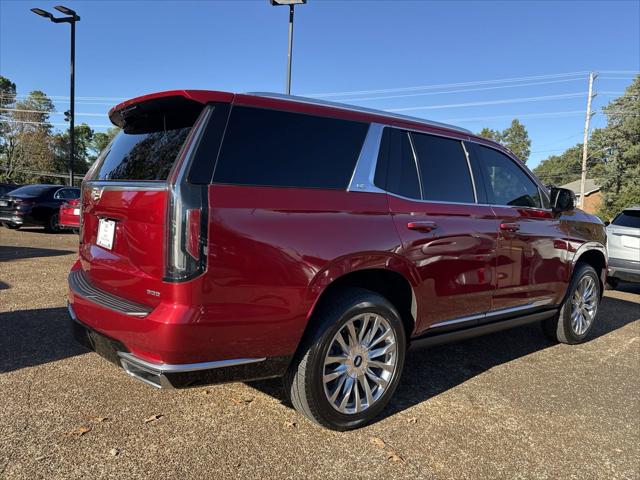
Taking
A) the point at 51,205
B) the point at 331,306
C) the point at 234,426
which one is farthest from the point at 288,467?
the point at 51,205

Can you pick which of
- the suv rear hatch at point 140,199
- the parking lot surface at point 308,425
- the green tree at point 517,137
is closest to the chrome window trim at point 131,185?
the suv rear hatch at point 140,199

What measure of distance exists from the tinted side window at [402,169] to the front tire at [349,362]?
2.42 ft

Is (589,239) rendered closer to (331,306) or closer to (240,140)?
(331,306)

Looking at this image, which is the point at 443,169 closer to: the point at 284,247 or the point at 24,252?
the point at 284,247

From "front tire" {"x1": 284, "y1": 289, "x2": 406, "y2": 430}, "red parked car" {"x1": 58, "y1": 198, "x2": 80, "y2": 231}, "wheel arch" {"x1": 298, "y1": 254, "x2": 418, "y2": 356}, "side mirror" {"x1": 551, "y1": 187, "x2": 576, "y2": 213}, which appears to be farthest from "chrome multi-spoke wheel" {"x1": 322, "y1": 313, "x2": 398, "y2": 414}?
"red parked car" {"x1": 58, "y1": 198, "x2": 80, "y2": 231}

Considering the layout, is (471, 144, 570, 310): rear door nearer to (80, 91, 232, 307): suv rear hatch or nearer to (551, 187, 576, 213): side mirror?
(551, 187, 576, 213): side mirror

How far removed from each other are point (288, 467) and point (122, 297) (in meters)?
1.30

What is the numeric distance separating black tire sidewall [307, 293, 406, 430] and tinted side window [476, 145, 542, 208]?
4.92ft

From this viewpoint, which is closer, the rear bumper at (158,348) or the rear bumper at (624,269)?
the rear bumper at (158,348)

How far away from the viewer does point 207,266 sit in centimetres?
234

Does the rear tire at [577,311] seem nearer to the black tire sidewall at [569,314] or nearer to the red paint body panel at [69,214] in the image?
the black tire sidewall at [569,314]

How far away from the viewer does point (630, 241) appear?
824 centimetres

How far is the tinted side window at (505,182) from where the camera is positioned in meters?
4.05

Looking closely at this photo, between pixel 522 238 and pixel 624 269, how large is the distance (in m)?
5.30
